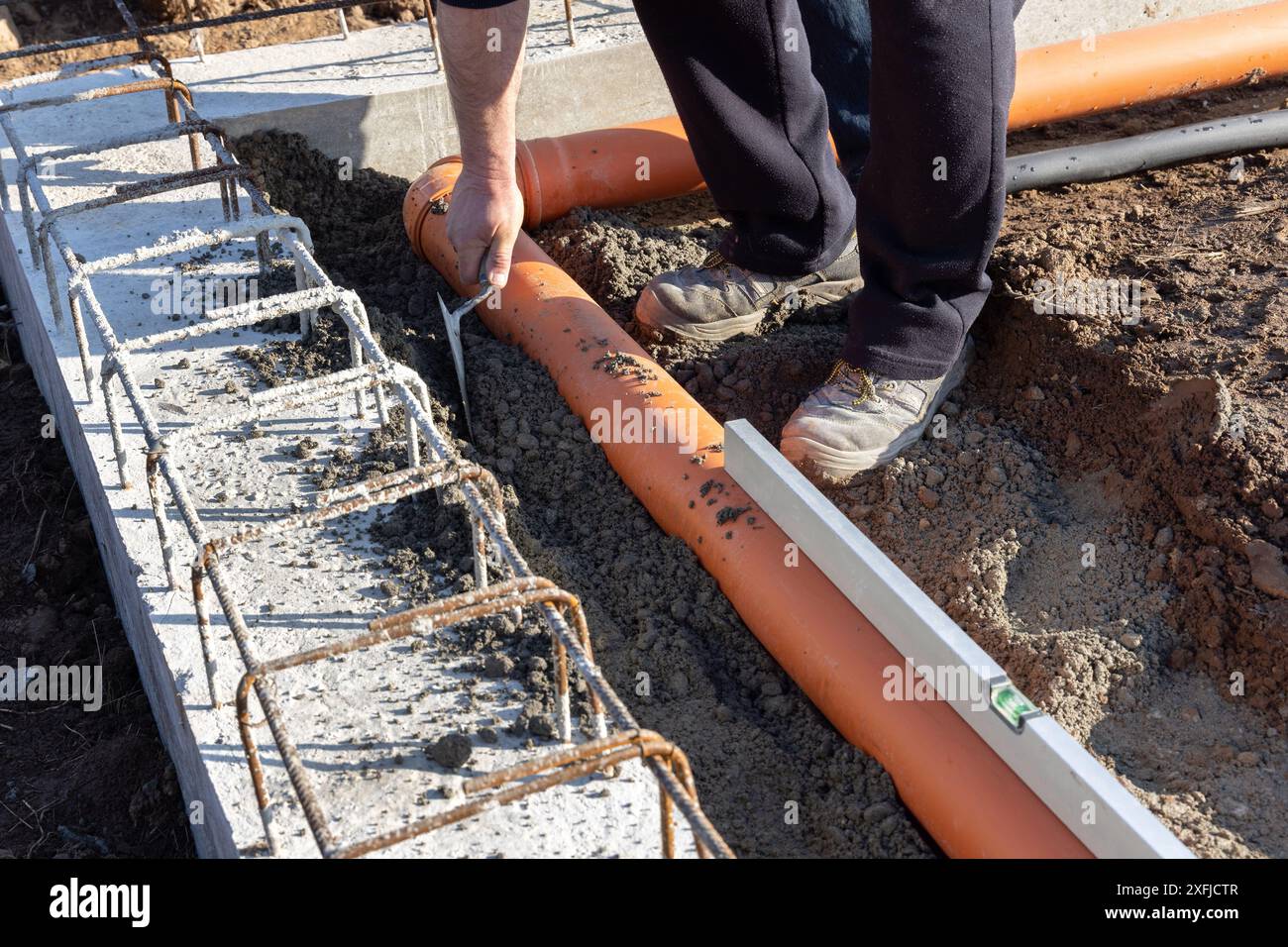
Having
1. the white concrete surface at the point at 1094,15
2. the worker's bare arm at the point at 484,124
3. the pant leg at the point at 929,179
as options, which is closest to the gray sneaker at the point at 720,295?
the pant leg at the point at 929,179

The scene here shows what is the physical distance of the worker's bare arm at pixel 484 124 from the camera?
251 centimetres

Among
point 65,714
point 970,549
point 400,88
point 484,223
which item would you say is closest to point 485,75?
point 484,223

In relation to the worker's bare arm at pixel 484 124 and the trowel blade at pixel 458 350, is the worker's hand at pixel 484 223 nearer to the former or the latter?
the worker's bare arm at pixel 484 124

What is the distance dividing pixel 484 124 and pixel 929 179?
990 mm

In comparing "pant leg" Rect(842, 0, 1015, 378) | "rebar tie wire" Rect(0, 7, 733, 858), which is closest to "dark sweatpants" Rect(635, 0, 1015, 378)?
"pant leg" Rect(842, 0, 1015, 378)

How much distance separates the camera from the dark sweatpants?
2770mm

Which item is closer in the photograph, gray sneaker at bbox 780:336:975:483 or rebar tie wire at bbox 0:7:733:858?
rebar tie wire at bbox 0:7:733:858

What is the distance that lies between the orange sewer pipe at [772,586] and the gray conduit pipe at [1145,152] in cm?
161

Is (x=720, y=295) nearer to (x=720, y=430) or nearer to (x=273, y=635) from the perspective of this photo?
(x=720, y=430)

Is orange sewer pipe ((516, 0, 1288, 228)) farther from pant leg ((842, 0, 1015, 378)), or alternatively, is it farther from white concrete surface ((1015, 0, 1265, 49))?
pant leg ((842, 0, 1015, 378))

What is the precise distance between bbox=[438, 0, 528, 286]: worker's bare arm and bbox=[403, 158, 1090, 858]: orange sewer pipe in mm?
455

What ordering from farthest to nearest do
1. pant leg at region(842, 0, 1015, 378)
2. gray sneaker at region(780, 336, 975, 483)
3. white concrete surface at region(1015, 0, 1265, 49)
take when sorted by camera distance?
white concrete surface at region(1015, 0, 1265, 49)
gray sneaker at region(780, 336, 975, 483)
pant leg at region(842, 0, 1015, 378)

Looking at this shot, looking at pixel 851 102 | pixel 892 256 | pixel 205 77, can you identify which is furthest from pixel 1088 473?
pixel 205 77
